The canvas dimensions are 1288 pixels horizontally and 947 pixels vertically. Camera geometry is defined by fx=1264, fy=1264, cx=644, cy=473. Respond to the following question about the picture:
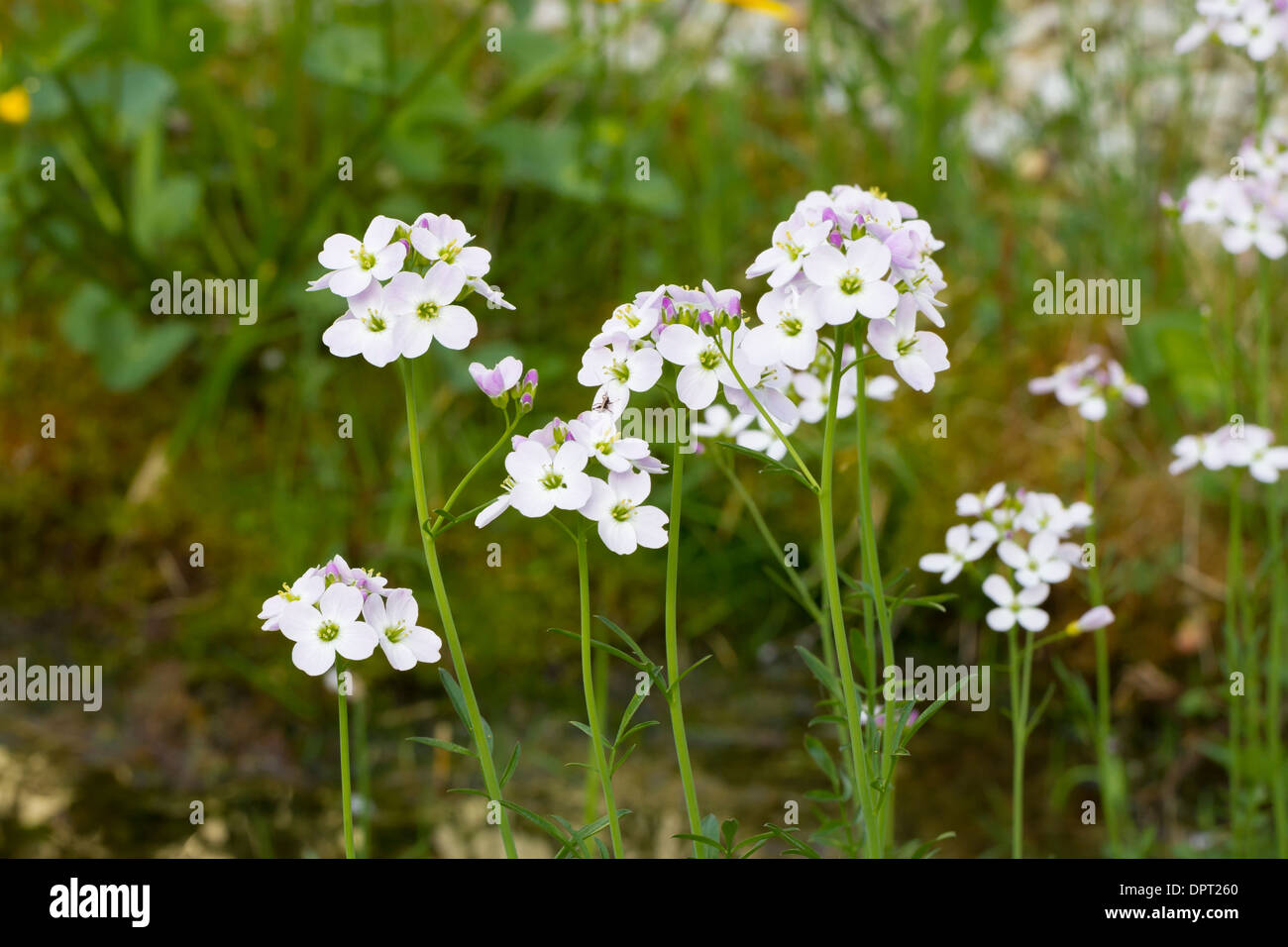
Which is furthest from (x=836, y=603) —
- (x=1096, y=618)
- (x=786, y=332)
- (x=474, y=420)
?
(x=474, y=420)

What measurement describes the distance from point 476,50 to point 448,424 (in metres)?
1.28

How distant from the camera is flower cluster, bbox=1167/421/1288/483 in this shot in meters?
1.47

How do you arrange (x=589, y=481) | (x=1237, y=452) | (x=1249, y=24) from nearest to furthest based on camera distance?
(x=589, y=481) → (x=1237, y=452) → (x=1249, y=24)

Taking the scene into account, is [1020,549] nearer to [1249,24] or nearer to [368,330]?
[368,330]

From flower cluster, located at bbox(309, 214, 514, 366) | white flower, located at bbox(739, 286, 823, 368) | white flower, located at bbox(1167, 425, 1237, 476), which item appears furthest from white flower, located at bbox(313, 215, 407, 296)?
white flower, located at bbox(1167, 425, 1237, 476)

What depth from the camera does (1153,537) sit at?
Result: 241cm

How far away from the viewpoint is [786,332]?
2.93ft

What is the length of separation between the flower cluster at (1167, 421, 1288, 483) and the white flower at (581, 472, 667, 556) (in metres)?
0.82

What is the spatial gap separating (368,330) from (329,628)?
21 centimetres

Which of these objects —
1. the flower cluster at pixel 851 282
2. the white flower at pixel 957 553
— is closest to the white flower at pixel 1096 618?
the white flower at pixel 957 553

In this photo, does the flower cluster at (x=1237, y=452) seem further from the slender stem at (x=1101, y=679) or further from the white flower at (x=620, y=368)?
the white flower at (x=620, y=368)

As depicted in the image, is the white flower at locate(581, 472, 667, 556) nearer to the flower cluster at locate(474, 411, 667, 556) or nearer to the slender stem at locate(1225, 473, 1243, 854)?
the flower cluster at locate(474, 411, 667, 556)
